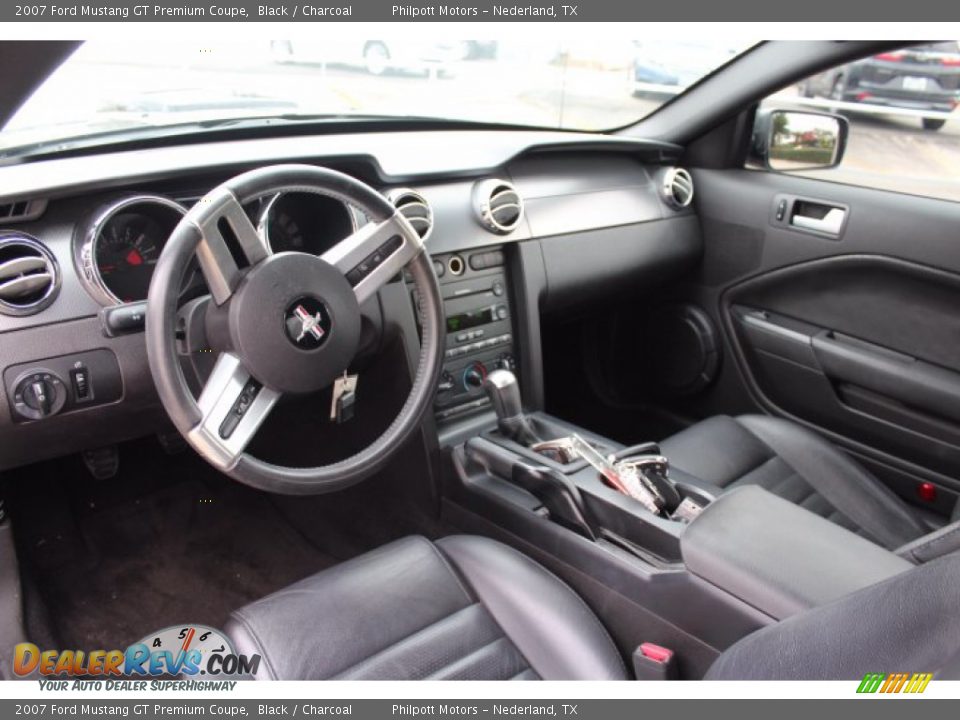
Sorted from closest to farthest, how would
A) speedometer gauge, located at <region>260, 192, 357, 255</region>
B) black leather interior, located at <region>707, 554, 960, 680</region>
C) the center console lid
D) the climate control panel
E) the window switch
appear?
black leather interior, located at <region>707, 554, 960, 680</region>
the center console lid
the window switch
speedometer gauge, located at <region>260, 192, 357, 255</region>
the climate control panel

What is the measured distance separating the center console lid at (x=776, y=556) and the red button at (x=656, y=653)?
0.15m

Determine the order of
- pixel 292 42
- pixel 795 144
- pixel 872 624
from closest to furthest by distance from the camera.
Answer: pixel 872 624 < pixel 292 42 < pixel 795 144

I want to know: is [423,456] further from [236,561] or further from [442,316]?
[236,561]

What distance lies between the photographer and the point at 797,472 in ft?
6.68

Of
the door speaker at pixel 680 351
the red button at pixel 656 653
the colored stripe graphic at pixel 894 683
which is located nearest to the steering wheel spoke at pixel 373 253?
the red button at pixel 656 653

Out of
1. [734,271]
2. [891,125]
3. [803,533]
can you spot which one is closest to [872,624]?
[803,533]

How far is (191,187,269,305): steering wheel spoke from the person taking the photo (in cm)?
128

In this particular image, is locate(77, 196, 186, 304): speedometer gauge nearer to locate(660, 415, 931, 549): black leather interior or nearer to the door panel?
locate(660, 415, 931, 549): black leather interior

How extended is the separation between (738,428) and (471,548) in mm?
894

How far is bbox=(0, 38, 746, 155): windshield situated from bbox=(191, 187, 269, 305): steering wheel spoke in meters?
0.29

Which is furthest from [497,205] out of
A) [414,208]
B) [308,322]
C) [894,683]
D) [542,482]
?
[894,683]

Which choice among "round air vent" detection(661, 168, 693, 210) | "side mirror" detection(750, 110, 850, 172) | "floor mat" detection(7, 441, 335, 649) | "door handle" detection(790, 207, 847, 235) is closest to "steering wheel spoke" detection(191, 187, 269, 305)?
"floor mat" detection(7, 441, 335, 649)

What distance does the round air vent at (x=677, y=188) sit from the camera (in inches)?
101

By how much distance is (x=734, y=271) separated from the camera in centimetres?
259
